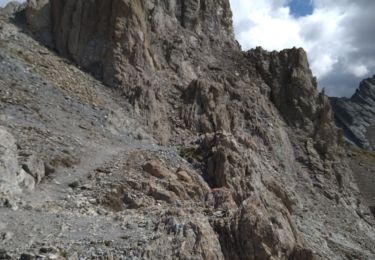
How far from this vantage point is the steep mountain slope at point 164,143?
20984 millimetres

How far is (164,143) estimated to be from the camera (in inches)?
1810

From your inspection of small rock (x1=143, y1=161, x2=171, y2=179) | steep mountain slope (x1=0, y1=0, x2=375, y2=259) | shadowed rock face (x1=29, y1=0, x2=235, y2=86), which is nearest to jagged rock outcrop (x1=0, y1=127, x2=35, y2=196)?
steep mountain slope (x1=0, y1=0, x2=375, y2=259)

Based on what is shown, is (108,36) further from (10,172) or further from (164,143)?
(10,172)

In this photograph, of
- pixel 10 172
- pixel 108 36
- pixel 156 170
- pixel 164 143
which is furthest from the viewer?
pixel 108 36

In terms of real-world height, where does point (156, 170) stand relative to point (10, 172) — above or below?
above

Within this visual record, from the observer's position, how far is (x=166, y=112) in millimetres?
49281

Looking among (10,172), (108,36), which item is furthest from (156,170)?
(108,36)

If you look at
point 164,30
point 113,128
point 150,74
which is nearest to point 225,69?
point 164,30

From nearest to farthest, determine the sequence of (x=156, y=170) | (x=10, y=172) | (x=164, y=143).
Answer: (x=10, y=172)
(x=156, y=170)
(x=164, y=143)

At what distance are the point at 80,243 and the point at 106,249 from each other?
1.00 meters

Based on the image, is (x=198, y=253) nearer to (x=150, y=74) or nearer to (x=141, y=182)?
(x=141, y=182)

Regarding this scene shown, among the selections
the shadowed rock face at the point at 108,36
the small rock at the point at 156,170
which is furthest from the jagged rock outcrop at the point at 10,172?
the shadowed rock face at the point at 108,36

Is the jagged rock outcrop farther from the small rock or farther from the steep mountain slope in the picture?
the small rock

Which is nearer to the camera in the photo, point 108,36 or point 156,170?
point 156,170
